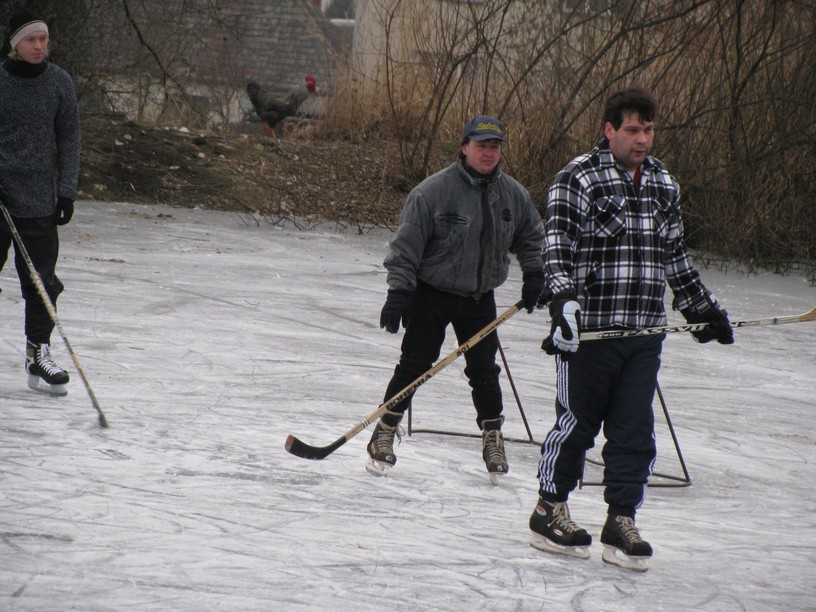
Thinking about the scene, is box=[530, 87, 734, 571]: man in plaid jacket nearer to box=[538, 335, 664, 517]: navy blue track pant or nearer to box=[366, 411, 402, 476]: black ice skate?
box=[538, 335, 664, 517]: navy blue track pant

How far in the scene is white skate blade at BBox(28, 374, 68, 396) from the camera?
218 inches

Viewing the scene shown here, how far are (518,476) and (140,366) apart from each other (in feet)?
8.23

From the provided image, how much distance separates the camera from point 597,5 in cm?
1420

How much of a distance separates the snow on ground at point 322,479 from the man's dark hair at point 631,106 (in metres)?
1.57

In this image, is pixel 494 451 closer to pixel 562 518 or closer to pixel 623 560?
pixel 562 518

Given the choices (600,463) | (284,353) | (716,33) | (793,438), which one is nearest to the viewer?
(600,463)

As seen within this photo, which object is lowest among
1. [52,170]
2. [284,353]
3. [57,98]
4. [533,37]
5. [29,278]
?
[284,353]

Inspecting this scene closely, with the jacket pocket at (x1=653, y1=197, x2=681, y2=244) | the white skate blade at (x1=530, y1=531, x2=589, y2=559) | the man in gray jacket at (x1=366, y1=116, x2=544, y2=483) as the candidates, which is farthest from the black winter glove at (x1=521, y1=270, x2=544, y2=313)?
the white skate blade at (x1=530, y1=531, x2=589, y2=559)

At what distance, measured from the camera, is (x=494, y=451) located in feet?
15.9

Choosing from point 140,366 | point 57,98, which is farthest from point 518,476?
point 57,98

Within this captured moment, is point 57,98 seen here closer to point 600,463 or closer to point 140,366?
point 140,366

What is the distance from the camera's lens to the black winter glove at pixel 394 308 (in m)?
4.55

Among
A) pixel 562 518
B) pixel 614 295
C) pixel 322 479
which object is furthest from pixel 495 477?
pixel 614 295

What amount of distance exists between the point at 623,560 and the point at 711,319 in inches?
36.8
